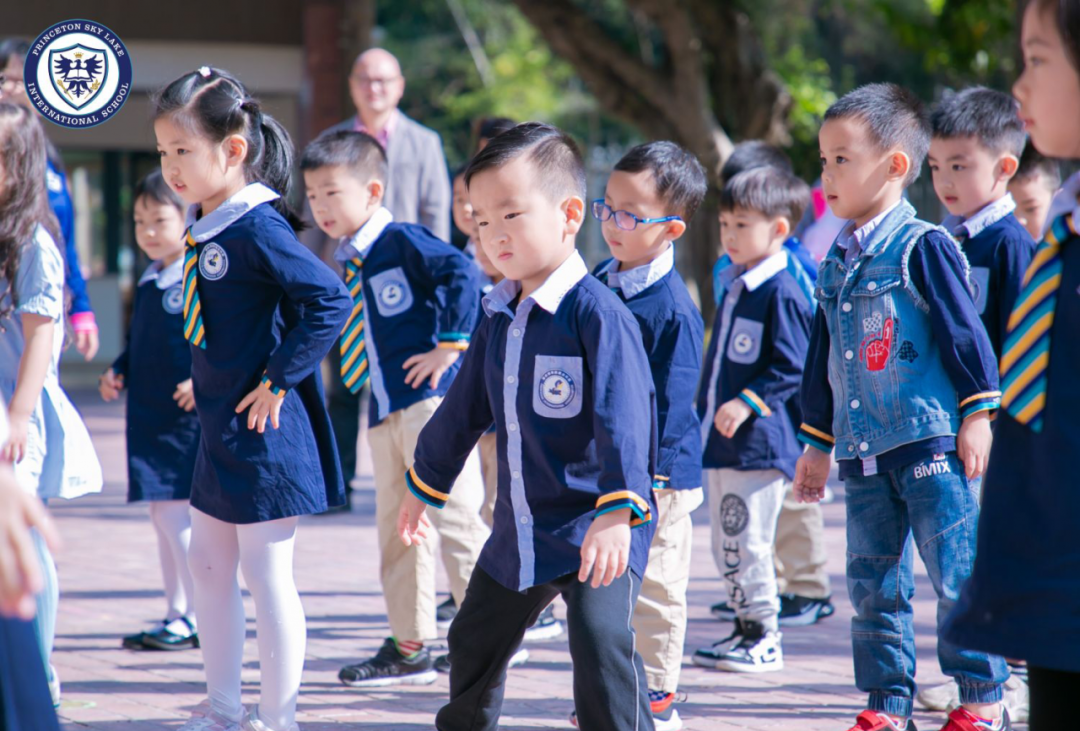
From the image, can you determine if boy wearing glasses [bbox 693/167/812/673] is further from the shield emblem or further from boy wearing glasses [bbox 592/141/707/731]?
the shield emblem

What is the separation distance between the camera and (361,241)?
15.5 ft

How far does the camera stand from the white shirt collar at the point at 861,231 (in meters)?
3.75

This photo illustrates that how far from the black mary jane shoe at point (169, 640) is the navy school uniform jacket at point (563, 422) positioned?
7.65ft

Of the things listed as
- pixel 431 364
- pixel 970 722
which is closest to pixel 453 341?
pixel 431 364

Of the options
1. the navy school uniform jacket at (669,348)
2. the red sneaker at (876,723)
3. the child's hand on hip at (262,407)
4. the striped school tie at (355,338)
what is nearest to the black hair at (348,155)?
the striped school tie at (355,338)

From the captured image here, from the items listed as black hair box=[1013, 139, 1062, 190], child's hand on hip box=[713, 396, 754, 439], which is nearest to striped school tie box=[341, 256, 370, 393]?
child's hand on hip box=[713, 396, 754, 439]

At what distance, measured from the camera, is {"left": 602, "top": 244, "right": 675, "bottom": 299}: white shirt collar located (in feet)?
13.2

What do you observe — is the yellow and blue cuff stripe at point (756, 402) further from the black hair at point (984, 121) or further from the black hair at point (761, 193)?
the black hair at point (984, 121)

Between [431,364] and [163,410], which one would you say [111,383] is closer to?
[163,410]

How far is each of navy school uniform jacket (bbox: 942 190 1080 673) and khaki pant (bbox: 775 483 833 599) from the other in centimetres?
333

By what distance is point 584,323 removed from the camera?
3.08 m

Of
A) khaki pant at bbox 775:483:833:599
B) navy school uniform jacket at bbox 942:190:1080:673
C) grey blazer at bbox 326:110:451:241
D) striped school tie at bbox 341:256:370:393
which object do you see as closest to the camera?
navy school uniform jacket at bbox 942:190:1080:673

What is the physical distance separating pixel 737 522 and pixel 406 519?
1.85 m

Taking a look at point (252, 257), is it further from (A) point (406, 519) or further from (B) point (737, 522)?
(B) point (737, 522)
